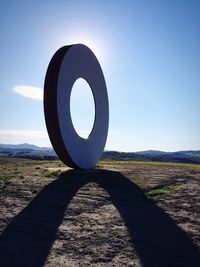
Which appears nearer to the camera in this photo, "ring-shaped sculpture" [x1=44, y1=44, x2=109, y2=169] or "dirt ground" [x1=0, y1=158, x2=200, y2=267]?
"dirt ground" [x1=0, y1=158, x2=200, y2=267]

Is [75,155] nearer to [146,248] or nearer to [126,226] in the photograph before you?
[126,226]

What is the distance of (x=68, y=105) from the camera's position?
16906 millimetres

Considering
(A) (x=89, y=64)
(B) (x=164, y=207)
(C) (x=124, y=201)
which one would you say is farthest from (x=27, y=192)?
(A) (x=89, y=64)

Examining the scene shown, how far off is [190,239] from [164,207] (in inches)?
104

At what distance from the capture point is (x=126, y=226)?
743 cm

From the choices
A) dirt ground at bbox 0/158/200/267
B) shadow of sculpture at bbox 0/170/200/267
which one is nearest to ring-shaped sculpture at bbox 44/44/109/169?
dirt ground at bbox 0/158/200/267

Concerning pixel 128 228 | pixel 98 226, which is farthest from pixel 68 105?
pixel 128 228

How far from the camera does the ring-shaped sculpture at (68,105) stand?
15422mm

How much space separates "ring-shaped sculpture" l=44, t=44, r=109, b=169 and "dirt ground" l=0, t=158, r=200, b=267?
3.75 metres

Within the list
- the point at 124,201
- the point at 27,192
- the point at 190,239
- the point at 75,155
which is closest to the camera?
the point at 190,239

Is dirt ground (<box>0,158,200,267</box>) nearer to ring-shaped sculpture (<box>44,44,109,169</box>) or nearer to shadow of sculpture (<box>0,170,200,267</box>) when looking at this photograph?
shadow of sculpture (<box>0,170,200,267</box>)

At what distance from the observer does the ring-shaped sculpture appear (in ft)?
50.6

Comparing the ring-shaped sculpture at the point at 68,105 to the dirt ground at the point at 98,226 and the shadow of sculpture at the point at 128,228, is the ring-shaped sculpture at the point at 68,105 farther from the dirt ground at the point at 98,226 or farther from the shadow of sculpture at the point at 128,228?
the shadow of sculpture at the point at 128,228

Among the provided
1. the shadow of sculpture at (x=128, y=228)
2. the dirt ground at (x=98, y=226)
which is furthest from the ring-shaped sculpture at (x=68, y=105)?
the shadow of sculpture at (x=128, y=228)
